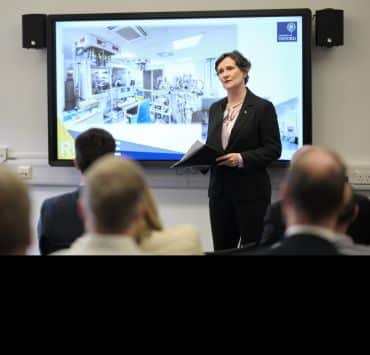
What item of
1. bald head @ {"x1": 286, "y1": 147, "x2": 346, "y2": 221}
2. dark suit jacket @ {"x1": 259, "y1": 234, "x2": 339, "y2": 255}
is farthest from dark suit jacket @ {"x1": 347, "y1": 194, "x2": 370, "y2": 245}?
dark suit jacket @ {"x1": 259, "y1": 234, "x2": 339, "y2": 255}

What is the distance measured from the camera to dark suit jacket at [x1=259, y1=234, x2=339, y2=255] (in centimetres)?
122

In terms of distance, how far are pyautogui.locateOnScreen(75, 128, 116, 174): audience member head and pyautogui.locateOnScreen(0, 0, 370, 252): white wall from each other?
1554 millimetres

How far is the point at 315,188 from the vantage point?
1.40 meters

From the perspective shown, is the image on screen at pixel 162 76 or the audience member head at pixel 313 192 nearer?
the audience member head at pixel 313 192

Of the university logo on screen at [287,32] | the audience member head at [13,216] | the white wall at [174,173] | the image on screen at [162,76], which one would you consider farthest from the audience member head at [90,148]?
the university logo on screen at [287,32]

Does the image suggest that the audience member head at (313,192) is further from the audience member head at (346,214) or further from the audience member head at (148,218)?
the audience member head at (148,218)

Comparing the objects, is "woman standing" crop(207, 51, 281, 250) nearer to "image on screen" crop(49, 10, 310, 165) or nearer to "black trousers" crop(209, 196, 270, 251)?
"black trousers" crop(209, 196, 270, 251)

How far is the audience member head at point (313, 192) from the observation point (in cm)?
136

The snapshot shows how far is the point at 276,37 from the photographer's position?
3.96 metres

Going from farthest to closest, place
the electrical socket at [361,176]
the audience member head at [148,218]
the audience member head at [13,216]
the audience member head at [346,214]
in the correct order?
the electrical socket at [361,176]
the audience member head at [346,214]
the audience member head at [148,218]
the audience member head at [13,216]

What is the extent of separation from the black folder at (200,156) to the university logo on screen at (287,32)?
1.13 meters

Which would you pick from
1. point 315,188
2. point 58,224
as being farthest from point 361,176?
point 315,188

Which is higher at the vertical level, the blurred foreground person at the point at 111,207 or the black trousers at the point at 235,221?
the blurred foreground person at the point at 111,207
